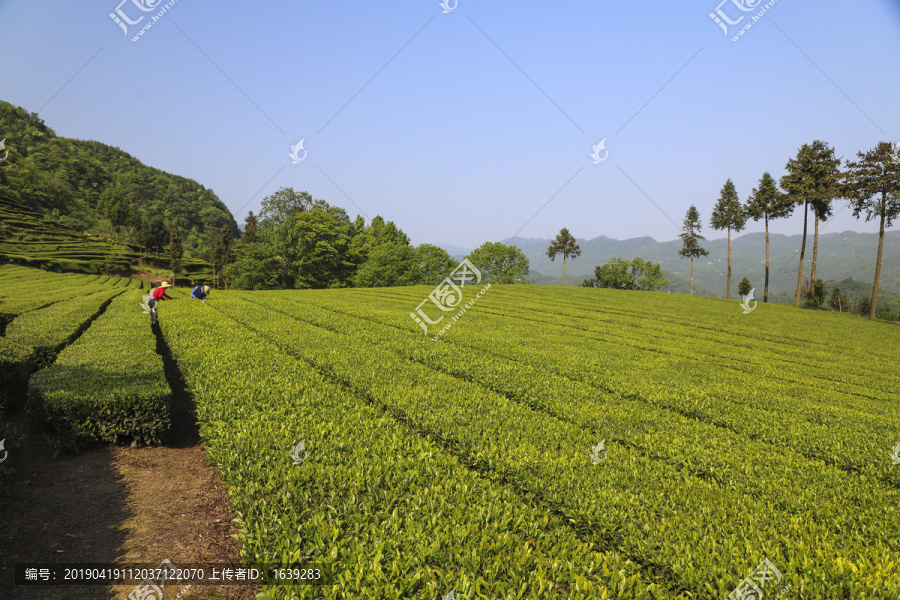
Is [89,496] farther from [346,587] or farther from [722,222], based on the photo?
[722,222]

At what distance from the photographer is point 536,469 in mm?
5949

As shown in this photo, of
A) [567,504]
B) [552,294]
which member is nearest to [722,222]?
[552,294]

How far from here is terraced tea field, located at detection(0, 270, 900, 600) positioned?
13.1ft

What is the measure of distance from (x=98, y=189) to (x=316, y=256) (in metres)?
A: 110

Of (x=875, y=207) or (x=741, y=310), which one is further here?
(x=741, y=310)

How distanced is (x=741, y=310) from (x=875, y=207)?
46.6 feet

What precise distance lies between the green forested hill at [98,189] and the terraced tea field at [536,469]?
97.6m

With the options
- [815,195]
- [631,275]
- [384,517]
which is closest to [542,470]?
[384,517]

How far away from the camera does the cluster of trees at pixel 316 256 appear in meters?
68.8

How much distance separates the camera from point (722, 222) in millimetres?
60125

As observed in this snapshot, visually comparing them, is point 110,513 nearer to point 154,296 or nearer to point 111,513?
point 111,513

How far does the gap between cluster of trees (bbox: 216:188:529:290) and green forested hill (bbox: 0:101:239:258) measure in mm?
22627

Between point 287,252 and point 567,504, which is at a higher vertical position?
point 287,252

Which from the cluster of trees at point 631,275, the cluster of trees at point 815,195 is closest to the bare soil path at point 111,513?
the cluster of trees at point 815,195
